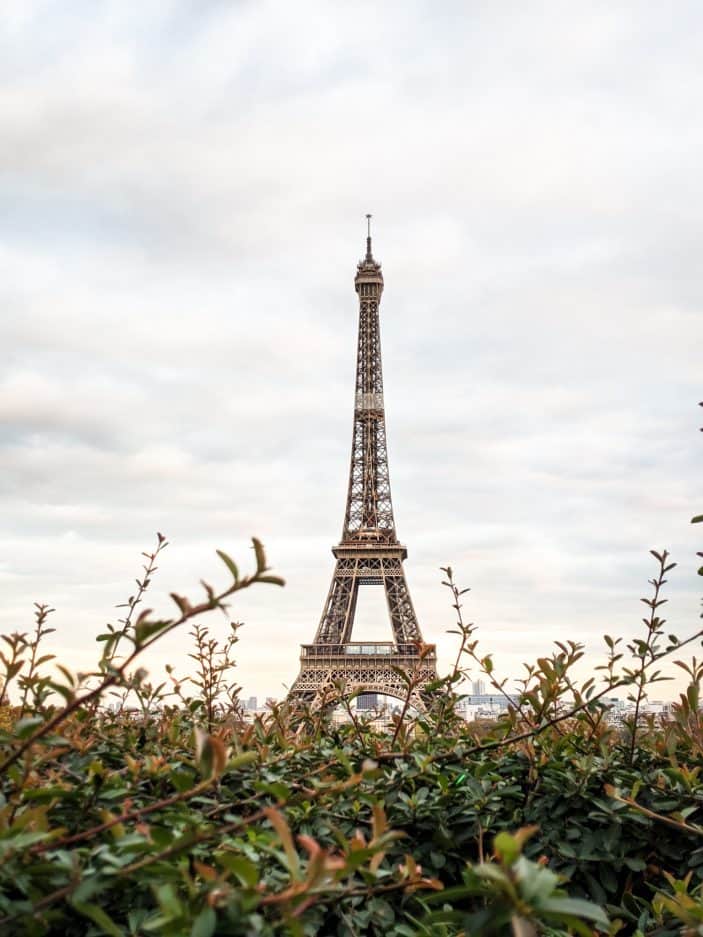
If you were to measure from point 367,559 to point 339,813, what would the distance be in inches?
1440

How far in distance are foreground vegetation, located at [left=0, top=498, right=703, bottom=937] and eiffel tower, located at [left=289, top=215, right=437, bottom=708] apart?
27.1 m

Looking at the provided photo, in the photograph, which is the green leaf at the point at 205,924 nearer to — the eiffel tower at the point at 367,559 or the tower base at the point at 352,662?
the eiffel tower at the point at 367,559

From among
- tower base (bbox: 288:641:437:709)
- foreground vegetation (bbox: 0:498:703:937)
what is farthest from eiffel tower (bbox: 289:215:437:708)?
foreground vegetation (bbox: 0:498:703:937)

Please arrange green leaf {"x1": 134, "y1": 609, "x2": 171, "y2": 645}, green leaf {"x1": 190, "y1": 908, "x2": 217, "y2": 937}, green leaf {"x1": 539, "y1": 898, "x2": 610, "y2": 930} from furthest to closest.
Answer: green leaf {"x1": 134, "y1": 609, "x2": 171, "y2": 645} → green leaf {"x1": 190, "y1": 908, "x2": 217, "y2": 937} → green leaf {"x1": 539, "y1": 898, "x2": 610, "y2": 930}

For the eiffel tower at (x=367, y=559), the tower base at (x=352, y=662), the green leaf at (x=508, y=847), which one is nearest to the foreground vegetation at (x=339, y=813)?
the green leaf at (x=508, y=847)

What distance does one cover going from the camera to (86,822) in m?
2.34

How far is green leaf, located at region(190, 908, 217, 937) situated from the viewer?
145cm

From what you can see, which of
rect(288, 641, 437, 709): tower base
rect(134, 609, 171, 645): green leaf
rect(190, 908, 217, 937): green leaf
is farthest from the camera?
rect(288, 641, 437, 709): tower base

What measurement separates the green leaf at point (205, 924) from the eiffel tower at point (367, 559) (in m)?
29.1

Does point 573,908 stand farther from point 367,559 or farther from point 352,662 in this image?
point 367,559

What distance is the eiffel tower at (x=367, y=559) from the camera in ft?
116

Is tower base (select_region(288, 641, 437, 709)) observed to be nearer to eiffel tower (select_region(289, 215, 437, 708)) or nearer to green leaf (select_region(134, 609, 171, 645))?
eiffel tower (select_region(289, 215, 437, 708))

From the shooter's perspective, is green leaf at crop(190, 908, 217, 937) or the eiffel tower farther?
the eiffel tower

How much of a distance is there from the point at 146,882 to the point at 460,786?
5.12 feet
